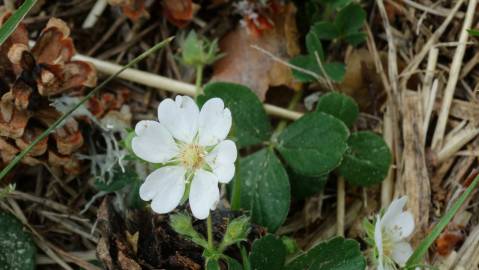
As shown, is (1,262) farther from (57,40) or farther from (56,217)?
(57,40)

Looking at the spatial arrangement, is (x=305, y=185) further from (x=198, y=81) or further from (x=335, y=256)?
(x=198, y=81)

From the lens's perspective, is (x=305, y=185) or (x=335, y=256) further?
(x=305, y=185)

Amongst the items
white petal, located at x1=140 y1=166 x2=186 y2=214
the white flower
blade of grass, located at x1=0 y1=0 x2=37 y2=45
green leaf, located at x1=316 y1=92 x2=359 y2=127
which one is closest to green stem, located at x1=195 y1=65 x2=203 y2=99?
green leaf, located at x1=316 y1=92 x2=359 y2=127

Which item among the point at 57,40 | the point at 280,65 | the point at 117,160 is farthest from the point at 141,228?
the point at 280,65

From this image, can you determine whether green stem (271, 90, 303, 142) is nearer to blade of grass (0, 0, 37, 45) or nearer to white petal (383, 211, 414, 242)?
white petal (383, 211, 414, 242)

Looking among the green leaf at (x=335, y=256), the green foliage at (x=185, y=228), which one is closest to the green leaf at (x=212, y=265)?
the green foliage at (x=185, y=228)

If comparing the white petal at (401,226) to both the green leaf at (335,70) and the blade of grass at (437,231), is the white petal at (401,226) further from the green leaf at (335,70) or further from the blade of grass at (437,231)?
the green leaf at (335,70)

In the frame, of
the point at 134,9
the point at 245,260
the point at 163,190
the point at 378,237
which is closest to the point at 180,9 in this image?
the point at 134,9
